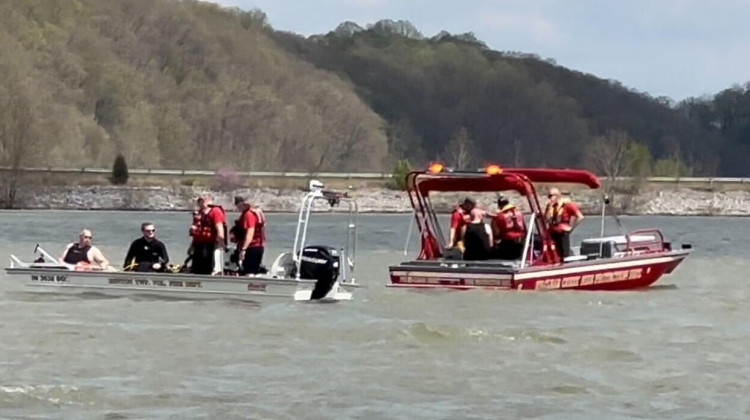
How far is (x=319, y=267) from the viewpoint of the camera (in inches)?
991

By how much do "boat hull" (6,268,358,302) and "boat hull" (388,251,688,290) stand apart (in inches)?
53.1

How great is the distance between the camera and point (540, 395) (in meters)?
17.3

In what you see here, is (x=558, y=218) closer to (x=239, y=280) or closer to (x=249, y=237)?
(x=249, y=237)

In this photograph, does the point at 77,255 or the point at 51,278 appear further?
the point at 77,255

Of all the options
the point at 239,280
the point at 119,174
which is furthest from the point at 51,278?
the point at 119,174

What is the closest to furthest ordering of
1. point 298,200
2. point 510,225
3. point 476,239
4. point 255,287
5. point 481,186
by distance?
1. point 255,287
2. point 476,239
3. point 510,225
4. point 481,186
5. point 298,200

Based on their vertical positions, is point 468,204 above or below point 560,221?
above

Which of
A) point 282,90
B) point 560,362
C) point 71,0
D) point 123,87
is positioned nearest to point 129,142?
→ point 123,87

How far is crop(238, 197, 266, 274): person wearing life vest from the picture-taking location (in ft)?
83.4

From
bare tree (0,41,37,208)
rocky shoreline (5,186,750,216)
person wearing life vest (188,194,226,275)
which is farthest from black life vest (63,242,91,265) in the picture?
bare tree (0,41,37,208)

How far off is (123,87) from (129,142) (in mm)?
6576

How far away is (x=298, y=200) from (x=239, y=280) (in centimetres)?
8180

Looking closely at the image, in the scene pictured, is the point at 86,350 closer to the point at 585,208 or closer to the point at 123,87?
the point at 585,208

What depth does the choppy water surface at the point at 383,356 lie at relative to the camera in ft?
54.4
